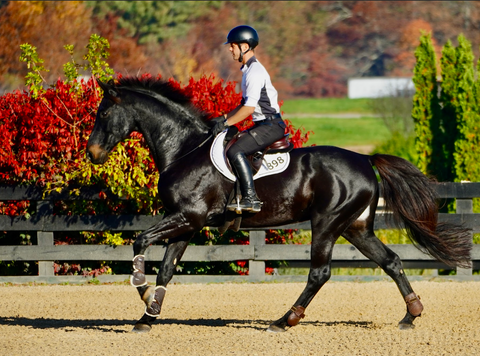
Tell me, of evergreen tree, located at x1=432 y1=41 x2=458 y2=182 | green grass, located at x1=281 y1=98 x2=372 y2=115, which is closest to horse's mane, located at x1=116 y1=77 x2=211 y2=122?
evergreen tree, located at x1=432 y1=41 x2=458 y2=182

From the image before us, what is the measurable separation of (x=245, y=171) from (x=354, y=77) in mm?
52876

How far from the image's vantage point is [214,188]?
21.6ft

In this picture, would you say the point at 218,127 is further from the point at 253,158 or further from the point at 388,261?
the point at 388,261

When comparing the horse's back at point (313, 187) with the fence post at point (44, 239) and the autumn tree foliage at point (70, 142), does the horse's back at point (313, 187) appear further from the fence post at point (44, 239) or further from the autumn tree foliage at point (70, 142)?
the fence post at point (44, 239)

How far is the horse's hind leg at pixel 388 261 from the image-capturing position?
21.8ft

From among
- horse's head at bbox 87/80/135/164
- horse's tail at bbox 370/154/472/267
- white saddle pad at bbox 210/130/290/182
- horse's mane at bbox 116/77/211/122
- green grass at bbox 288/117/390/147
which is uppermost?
horse's mane at bbox 116/77/211/122

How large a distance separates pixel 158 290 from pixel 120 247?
3005 mm

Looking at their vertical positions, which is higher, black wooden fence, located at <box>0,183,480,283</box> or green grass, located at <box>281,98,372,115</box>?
black wooden fence, located at <box>0,183,480,283</box>

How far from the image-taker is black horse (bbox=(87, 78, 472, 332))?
6512 mm

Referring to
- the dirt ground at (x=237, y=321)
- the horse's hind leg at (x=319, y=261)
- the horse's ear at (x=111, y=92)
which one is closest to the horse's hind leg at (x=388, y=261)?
the dirt ground at (x=237, y=321)

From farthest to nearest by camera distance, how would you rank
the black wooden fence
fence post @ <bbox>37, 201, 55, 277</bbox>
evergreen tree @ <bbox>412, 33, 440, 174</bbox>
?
evergreen tree @ <bbox>412, 33, 440, 174</bbox> < fence post @ <bbox>37, 201, 55, 277</bbox> < the black wooden fence

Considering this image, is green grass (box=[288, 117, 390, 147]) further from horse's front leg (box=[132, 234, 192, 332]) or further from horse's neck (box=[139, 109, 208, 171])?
horse's front leg (box=[132, 234, 192, 332])

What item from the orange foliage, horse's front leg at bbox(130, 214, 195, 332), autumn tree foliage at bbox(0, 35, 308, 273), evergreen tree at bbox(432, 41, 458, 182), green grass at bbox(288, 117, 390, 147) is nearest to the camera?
horse's front leg at bbox(130, 214, 195, 332)

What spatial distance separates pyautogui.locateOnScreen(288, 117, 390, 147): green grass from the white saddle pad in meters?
26.8
